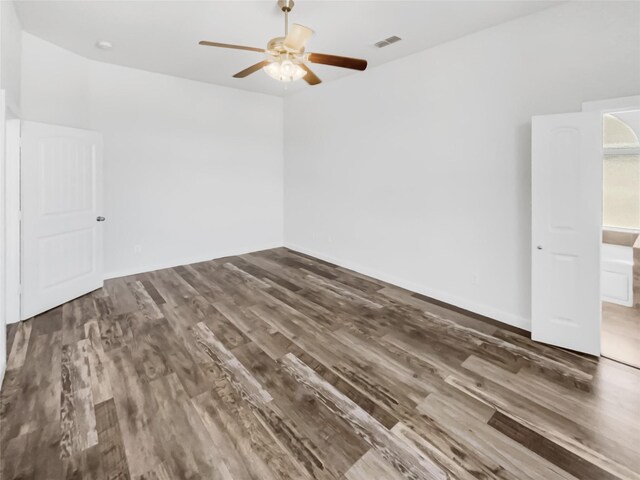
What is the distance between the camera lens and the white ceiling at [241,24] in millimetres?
2943

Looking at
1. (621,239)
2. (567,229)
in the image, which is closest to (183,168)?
(567,229)

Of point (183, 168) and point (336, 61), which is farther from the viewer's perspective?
point (183, 168)

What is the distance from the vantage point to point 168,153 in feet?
17.0

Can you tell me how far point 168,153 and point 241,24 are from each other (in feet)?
8.77

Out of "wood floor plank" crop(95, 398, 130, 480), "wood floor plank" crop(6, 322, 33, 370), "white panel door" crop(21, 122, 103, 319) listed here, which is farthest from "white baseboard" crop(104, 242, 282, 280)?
"wood floor plank" crop(95, 398, 130, 480)

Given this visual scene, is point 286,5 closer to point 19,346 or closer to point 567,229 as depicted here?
point 567,229

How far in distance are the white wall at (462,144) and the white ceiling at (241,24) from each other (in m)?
0.35

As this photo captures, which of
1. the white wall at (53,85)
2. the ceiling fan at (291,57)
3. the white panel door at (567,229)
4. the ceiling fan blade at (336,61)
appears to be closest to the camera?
the ceiling fan at (291,57)

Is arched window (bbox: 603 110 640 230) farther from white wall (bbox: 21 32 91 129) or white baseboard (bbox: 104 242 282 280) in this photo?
white wall (bbox: 21 32 91 129)

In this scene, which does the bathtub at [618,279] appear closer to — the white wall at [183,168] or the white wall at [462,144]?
the white wall at [462,144]

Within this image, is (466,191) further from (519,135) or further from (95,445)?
(95,445)

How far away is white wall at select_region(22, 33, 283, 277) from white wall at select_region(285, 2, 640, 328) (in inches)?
61.3

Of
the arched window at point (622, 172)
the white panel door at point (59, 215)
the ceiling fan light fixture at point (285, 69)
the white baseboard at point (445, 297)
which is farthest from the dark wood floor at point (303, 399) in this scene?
the arched window at point (622, 172)

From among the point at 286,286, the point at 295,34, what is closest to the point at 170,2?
the point at 295,34
